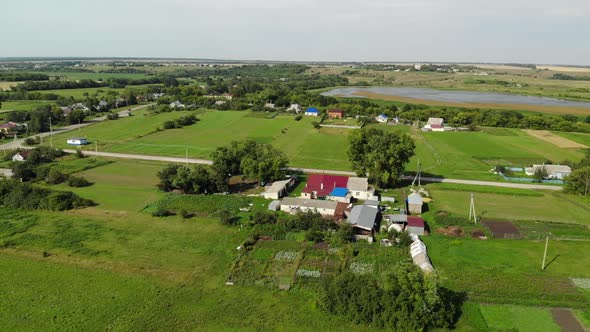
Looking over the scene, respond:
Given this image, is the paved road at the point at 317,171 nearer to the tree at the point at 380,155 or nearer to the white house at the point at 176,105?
the tree at the point at 380,155

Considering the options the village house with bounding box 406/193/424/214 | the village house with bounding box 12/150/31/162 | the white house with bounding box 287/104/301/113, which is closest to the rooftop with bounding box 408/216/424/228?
the village house with bounding box 406/193/424/214

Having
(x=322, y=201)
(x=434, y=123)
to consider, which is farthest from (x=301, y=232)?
(x=434, y=123)

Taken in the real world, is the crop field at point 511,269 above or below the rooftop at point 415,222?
below

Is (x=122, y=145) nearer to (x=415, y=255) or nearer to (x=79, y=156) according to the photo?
(x=79, y=156)

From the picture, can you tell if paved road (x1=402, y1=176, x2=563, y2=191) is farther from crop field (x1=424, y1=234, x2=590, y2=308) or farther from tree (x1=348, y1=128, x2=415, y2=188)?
crop field (x1=424, y1=234, x2=590, y2=308)

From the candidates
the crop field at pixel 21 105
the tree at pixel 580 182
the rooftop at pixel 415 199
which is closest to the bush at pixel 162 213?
the rooftop at pixel 415 199

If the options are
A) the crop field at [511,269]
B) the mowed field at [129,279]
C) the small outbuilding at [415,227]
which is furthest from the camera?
the small outbuilding at [415,227]
